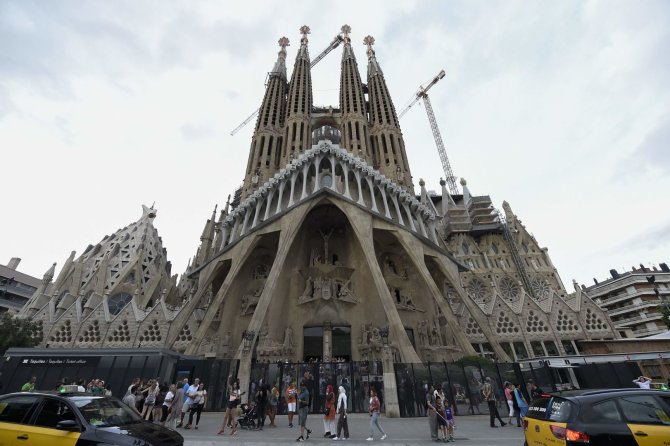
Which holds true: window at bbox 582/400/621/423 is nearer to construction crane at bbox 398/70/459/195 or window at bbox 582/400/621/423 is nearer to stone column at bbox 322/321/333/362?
stone column at bbox 322/321/333/362

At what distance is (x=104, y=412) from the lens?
485 cm

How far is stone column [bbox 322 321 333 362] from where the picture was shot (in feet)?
74.6

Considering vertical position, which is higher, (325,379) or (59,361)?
(59,361)

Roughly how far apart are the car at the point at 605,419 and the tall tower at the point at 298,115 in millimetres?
34215

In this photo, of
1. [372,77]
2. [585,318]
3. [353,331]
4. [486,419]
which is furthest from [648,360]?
[372,77]

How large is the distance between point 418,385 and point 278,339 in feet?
43.7

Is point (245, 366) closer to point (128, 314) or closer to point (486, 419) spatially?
point (486, 419)

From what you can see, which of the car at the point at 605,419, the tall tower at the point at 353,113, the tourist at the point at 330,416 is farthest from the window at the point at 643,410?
the tall tower at the point at 353,113

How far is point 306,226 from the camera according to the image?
1106 inches

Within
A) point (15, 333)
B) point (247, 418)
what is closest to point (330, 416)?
point (247, 418)

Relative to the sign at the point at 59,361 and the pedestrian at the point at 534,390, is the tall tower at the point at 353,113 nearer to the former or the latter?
the pedestrian at the point at 534,390

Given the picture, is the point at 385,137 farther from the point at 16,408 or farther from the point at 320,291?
the point at 16,408

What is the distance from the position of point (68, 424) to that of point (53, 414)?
668 mm

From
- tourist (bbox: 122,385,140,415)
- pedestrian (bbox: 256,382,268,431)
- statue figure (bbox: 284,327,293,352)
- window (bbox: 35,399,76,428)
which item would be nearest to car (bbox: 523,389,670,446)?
window (bbox: 35,399,76,428)
